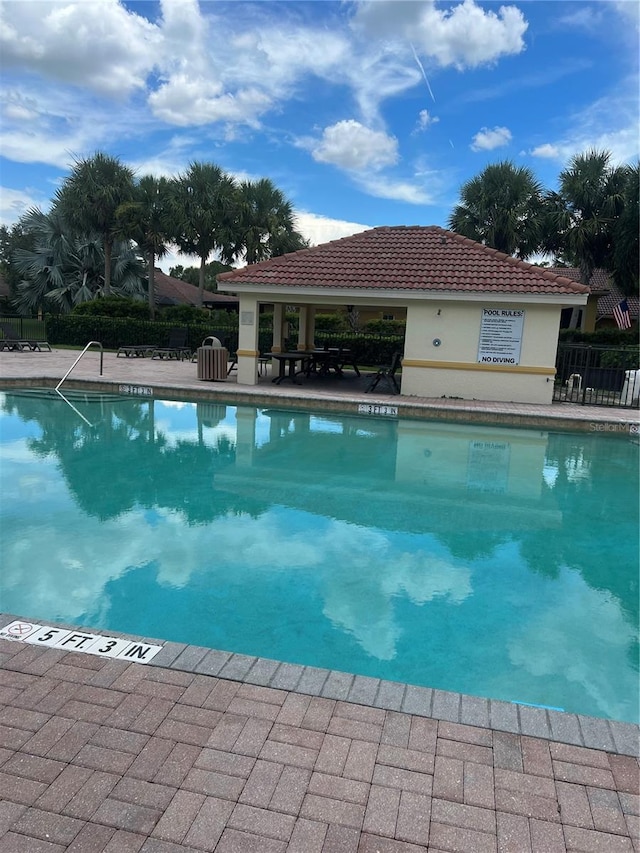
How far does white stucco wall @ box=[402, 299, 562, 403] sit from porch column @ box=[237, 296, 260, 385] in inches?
162

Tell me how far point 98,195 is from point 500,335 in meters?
24.4

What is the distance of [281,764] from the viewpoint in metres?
2.46

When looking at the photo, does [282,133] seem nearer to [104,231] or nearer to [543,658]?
[104,231]

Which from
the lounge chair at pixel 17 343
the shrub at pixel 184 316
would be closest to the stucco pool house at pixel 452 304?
the lounge chair at pixel 17 343

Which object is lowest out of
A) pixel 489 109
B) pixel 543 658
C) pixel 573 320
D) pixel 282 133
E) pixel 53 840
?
pixel 543 658

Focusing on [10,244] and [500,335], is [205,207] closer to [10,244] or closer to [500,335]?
[500,335]

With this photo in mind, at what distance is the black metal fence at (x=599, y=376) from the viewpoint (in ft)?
48.5

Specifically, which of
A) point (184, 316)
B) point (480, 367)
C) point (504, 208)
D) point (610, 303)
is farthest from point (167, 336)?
point (610, 303)

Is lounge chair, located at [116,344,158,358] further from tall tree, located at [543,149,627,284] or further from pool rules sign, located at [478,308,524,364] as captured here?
tall tree, located at [543,149,627,284]

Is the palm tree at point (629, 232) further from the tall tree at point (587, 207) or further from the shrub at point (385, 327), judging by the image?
the shrub at point (385, 327)

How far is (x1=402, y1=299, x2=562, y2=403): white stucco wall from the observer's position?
14203mm

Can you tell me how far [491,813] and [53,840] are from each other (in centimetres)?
164

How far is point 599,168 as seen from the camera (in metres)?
26.4

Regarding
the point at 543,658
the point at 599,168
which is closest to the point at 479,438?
the point at 543,658
